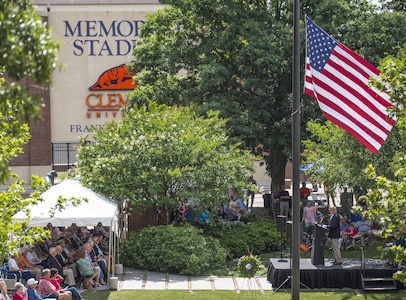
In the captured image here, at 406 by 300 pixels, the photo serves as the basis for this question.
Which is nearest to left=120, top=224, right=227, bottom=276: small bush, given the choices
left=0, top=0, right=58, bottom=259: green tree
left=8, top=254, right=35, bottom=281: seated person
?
left=8, top=254, right=35, bottom=281: seated person

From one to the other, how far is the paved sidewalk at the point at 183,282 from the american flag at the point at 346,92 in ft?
15.8

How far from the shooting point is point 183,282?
67.0ft

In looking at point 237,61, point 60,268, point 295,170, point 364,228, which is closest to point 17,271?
point 60,268

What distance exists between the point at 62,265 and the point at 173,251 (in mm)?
3323

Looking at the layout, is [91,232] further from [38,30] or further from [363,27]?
[38,30]

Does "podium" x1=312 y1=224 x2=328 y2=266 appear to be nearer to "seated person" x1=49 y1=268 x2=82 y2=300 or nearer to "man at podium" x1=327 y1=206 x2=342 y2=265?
"man at podium" x1=327 y1=206 x2=342 y2=265

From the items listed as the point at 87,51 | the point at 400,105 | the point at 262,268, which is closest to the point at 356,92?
the point at 400,105

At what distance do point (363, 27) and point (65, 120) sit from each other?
24821 millimetres

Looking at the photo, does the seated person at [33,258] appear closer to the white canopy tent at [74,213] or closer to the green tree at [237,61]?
the white canopy tent at [74,213]

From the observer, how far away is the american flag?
16719 mm

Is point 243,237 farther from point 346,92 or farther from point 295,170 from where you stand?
point 295,170

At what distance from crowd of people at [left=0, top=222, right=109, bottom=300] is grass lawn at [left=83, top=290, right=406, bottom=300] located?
581mm

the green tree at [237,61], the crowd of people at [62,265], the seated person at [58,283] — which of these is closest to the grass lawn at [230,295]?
the crowd of people at [62,265]

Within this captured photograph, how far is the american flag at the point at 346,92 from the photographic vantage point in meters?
16.7
